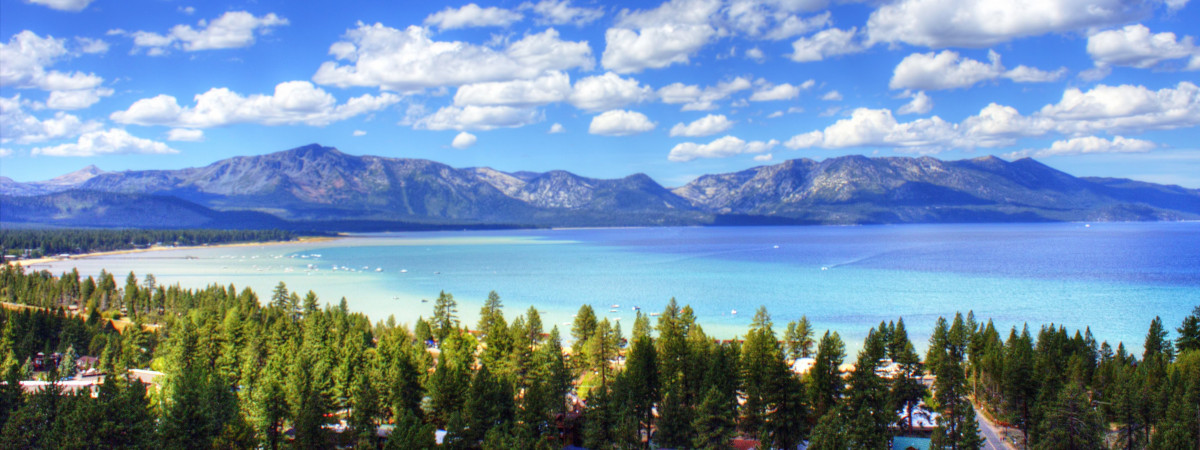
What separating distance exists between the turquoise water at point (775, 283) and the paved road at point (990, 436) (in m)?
23.0

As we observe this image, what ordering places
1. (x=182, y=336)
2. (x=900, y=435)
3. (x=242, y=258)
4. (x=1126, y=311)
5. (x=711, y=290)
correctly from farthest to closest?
(x=242, y=258)
(x=711, y=290)
(x=1126, y=311)
(x=182, y=336)
(x=900, y=435)

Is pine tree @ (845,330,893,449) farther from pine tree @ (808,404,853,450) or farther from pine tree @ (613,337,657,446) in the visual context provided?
pine tree @ (613,337,657,446)

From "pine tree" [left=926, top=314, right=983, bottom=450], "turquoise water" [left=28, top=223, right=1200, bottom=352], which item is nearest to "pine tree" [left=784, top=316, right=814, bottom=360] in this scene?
"pine tree" [left=926, top=314, right=983, bottom=450]

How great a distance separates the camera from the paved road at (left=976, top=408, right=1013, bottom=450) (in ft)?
130

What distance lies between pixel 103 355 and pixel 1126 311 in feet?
337

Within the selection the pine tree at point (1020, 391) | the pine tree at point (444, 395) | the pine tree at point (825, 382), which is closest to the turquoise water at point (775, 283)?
the pine tree at point (1020, 391)

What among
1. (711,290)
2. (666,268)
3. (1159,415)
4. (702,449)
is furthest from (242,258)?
(1159,415)

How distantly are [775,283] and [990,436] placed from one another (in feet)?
266

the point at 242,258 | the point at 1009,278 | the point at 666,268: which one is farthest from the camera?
the point at 242,258

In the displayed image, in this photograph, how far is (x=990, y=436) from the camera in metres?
41.8

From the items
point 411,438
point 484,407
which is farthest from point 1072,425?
Answer: point 411,438

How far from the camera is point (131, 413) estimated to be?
→ 37.0m

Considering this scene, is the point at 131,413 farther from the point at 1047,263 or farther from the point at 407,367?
the point at 1047,263

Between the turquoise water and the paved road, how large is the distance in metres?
23.0
